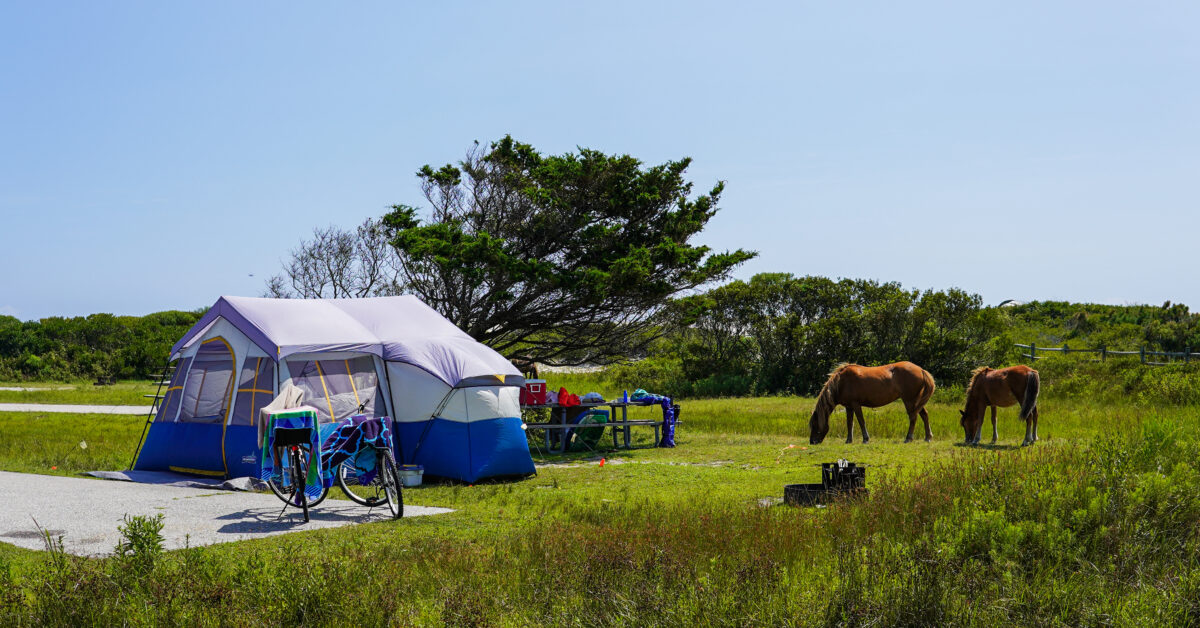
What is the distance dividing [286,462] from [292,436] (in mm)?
405

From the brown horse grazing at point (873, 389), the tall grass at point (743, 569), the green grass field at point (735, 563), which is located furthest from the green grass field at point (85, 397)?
the tall grass at point (743, 569)

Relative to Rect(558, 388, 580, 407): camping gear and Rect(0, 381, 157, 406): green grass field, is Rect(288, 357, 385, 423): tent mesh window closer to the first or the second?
Rect(558, 388, 580, 407): camping gear

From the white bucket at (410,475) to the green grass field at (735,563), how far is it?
302 centimetres

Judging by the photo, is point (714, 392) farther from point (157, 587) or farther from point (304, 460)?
point (157, 587)

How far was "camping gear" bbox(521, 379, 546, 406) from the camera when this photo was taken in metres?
18.4

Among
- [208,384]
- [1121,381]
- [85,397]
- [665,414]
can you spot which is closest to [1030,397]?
[665,414]

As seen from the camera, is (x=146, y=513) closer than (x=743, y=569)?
No

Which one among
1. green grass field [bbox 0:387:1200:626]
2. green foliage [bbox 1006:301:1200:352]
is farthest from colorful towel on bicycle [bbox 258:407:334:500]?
green foliage [bbox 1006:301:1200:352]

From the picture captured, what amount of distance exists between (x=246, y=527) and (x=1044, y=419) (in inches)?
634

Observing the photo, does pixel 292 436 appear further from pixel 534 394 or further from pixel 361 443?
pixel 534 394

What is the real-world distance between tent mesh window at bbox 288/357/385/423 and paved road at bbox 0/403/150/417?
14.6 metres

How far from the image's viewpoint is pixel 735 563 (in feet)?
21.7

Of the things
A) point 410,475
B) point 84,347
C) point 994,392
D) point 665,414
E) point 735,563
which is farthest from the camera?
point 84,347

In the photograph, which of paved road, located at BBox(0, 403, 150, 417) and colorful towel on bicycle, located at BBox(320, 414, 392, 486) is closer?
colorful towel on bicycle, located at BBox(320, 414, 392, 486)
